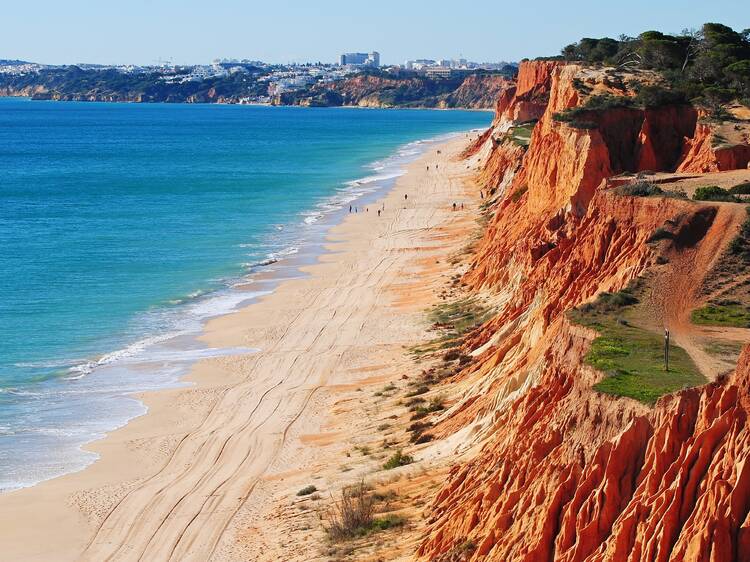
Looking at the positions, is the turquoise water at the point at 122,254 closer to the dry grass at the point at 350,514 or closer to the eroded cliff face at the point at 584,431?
the dry grass at the point at 350,514

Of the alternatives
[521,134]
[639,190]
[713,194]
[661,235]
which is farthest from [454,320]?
[521,134]

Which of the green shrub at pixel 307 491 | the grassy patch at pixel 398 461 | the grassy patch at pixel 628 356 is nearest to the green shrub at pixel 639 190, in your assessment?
the grassy patch at pixel 628 356

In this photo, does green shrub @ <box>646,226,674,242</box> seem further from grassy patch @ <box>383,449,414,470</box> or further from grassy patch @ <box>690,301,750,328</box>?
grassy patch @ <box>383,449,414,470</box>

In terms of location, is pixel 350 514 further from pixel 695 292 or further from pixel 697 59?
pixel 697 59

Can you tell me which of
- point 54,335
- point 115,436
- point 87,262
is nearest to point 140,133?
point 87,262

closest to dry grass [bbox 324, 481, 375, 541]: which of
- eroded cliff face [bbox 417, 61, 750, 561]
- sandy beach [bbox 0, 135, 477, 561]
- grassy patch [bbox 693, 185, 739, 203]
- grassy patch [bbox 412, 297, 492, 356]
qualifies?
sandy beach [bbox 0, 135, 477, 561]

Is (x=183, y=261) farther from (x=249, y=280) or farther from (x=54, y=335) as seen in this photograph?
(x=54, y=335)
